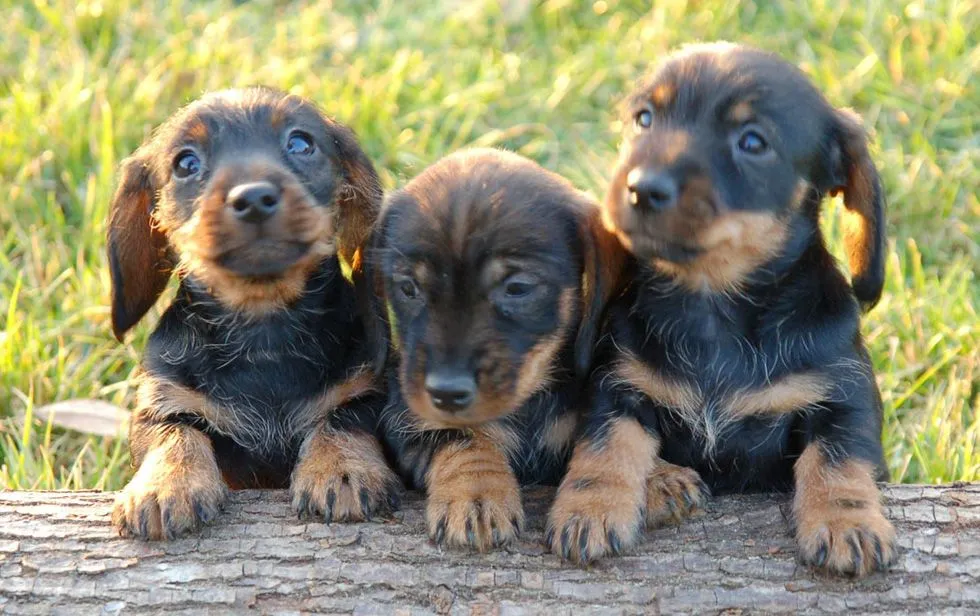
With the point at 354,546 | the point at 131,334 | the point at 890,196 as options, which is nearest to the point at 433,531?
the point at 354,546

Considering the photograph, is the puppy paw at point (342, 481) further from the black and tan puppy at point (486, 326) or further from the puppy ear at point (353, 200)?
the puppy ear at point (353, 200)

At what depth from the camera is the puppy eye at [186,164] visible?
4.92 metres

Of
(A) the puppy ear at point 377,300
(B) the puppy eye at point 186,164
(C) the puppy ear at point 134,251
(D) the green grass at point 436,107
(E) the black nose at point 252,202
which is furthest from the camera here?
(D) the green grass at point 436,107

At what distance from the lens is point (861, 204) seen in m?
4.55

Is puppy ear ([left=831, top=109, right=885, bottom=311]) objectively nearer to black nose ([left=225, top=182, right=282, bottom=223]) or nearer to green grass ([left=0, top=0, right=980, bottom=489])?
green grass ([left=0, top=0, right=980, bottom=489])

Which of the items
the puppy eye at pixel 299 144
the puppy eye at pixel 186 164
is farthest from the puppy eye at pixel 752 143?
the puppy eye at pixel 186 164

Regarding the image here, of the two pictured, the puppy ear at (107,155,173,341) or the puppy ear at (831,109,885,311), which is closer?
the puppy ear at (831,109,885,311)

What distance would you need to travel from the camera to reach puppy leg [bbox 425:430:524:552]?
4129 mm

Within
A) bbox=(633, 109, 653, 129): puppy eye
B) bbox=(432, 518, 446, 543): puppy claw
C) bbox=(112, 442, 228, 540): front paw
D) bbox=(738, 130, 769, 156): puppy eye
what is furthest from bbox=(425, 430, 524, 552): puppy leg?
bbox=(738, 130, 769, 156): puppy eye

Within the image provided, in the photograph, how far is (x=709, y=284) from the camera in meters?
4.57

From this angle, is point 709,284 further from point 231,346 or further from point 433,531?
point 231,346

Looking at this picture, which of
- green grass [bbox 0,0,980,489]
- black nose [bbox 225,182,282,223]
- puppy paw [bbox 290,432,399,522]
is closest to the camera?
puppy paw [bbox 290,432,399,522]

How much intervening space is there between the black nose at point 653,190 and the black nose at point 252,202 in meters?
1.27

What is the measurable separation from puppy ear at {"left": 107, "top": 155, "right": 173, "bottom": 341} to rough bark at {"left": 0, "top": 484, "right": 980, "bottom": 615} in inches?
43.0
